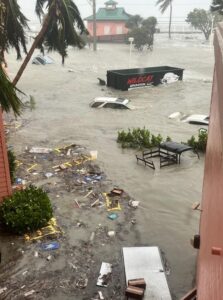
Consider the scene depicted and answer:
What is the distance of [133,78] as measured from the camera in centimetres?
3272

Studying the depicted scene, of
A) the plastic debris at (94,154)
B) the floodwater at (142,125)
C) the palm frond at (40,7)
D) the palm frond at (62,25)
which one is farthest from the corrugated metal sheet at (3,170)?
the palm frond at (40,7)

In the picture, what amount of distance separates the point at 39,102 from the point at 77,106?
3510mm

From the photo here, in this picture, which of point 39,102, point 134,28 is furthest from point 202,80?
point 134,28

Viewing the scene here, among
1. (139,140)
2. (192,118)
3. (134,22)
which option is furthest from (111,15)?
(139,140)

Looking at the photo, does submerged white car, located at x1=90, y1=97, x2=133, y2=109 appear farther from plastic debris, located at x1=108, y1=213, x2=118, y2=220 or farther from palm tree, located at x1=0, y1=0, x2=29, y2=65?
plastic debris, located at x1=108, y1=213, x2=118, y2=220

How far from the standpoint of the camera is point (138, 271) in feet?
28.2

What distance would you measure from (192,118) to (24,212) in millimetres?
15476

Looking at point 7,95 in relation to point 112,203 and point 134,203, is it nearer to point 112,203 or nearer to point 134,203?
point 112,203

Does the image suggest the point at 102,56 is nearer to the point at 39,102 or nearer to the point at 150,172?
the point at 39,102

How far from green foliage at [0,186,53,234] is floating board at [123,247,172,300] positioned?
2805mm

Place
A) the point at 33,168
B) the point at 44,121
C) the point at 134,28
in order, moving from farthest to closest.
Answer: the point at 134,28 → the point at 44,121 → the point at 33,168

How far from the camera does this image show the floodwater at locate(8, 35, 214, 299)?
11248 millimetres

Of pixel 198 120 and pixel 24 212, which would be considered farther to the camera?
pixel 198 120

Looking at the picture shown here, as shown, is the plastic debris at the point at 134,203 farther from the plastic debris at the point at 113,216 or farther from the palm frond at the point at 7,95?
the palm frond at the point at 7,95
